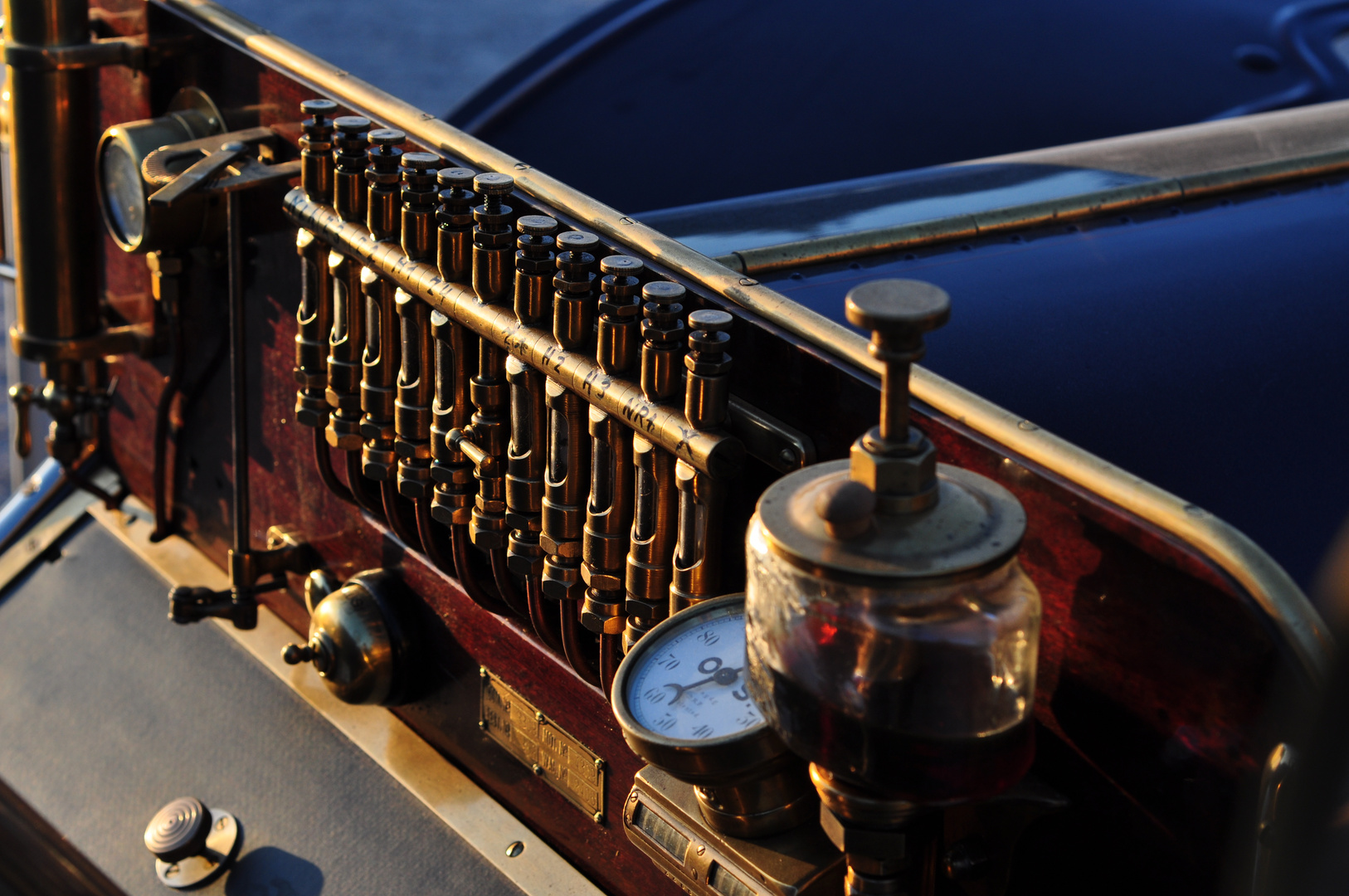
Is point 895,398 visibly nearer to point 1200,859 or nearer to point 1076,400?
point 1200,859

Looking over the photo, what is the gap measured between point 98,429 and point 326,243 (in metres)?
0.98

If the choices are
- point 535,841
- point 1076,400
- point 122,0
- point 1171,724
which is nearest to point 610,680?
point 535,841

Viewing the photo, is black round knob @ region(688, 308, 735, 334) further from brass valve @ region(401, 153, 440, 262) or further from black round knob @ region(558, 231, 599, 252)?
brass valve @ region(401, 153, 440, 262)

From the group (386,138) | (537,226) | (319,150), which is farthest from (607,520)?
(319,150)

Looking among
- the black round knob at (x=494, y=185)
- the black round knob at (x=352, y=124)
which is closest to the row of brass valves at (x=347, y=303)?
the black round knob at (x=352, y=124)

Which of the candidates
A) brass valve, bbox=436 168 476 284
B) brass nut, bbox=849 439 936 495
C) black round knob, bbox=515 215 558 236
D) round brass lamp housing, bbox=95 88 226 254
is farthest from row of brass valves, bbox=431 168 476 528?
brass nut, bbox=849 439 936 495

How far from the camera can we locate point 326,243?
164 cm

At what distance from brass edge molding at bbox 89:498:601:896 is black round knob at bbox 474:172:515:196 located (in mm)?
723

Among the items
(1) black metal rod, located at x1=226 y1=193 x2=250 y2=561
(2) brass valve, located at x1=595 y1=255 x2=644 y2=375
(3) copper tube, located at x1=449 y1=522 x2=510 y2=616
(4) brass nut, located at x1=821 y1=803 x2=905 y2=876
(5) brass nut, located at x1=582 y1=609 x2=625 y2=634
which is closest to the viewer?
(4) brass nut, located at x1=821 y1=803 x2=905 y2=876

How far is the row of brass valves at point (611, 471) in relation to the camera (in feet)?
4.15

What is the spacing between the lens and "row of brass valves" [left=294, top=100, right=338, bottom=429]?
1.62 m

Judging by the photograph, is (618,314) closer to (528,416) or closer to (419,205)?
(528,416)

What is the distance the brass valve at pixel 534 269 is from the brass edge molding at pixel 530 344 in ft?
0.05

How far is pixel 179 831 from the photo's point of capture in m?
1.74
